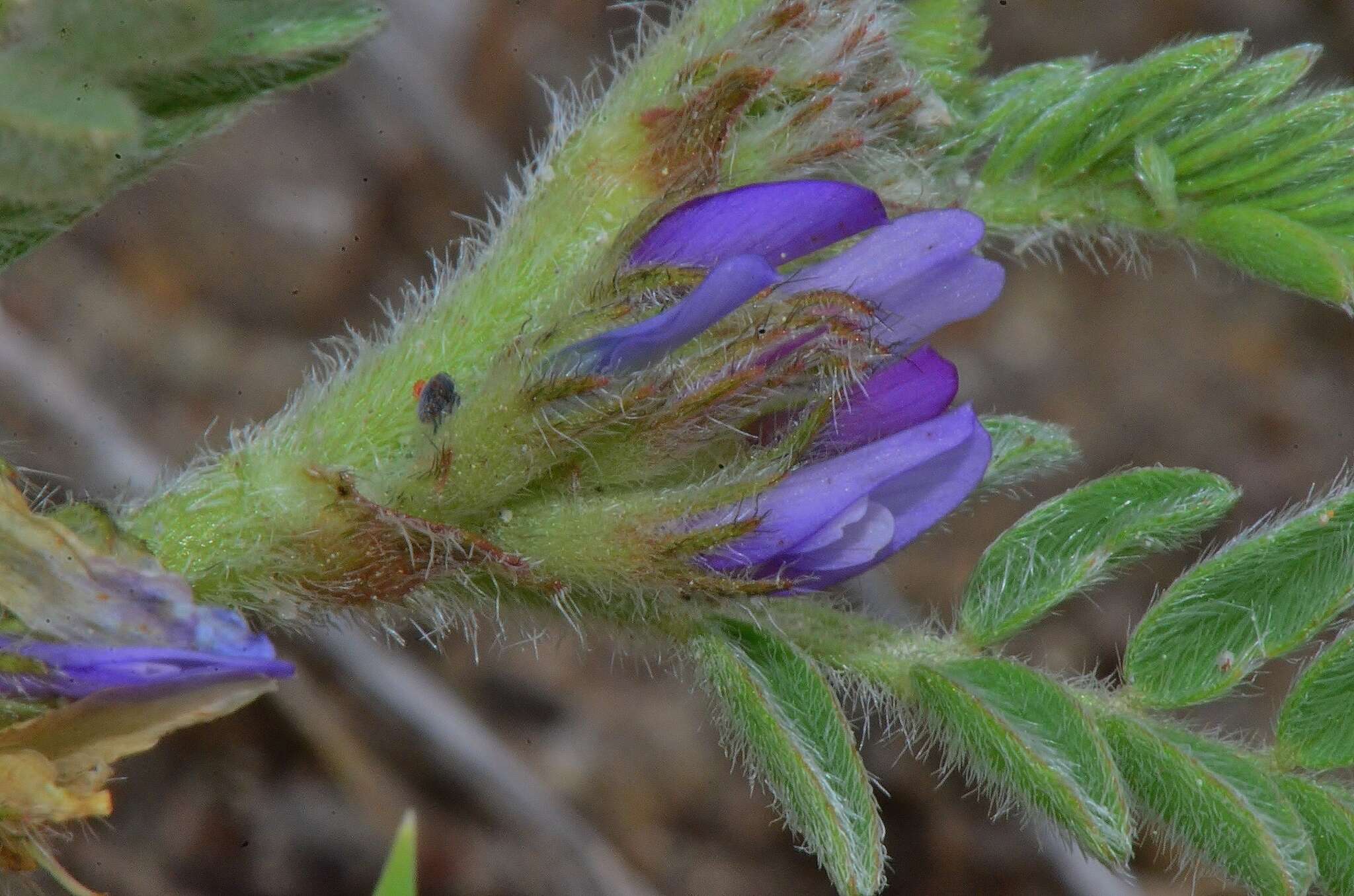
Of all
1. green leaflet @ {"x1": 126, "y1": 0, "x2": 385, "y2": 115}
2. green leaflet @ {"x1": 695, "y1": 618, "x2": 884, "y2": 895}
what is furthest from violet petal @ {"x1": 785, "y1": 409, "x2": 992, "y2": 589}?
green leaflet @ {"x1": 126, "y1": 0, "x2": 385, "y2": 115}

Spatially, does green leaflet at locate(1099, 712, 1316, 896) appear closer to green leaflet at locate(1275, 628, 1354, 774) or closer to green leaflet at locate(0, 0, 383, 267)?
green leaflet at locate(1275, 628, 1354, 774)

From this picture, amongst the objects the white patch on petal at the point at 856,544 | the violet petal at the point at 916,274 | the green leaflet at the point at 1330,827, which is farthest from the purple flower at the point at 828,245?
the green leaflet at the point at 1330,827

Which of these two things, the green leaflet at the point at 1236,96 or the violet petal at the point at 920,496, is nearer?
the violet petal at the point at 920,496

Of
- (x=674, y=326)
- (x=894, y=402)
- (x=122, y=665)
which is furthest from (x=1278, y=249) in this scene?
(x=122, y=665)

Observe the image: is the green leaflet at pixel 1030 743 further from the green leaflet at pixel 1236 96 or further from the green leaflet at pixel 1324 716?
the green leaflet at pixel 1236 96

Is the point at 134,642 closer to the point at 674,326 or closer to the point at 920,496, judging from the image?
the point at 674,326
